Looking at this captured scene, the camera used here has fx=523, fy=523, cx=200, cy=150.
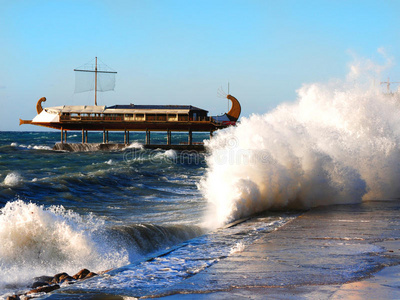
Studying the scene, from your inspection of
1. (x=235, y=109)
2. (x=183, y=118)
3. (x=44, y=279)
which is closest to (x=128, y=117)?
(x=183, y=118)

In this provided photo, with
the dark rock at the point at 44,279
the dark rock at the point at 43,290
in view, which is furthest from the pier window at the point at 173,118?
the dark rock at the point at 43,290

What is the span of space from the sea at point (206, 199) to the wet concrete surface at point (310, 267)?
12.4 inches

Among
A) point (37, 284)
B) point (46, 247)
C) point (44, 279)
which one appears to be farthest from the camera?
point (46, 247)

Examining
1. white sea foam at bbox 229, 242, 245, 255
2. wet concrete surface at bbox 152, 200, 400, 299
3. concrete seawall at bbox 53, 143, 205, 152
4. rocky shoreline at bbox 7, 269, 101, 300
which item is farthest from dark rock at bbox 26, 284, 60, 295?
concrete seawall at bbox 53, 143, 205, 152

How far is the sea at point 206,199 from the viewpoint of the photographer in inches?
269

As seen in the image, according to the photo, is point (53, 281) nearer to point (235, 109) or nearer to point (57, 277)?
point (57, 277)

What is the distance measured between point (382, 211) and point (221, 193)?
350 cm

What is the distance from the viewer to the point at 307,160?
550 inches

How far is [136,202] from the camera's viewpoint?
16.7 meters

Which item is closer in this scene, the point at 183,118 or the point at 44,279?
the point at 44,279

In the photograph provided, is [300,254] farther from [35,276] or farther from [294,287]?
[35,276]

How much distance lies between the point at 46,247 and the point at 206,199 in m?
8.71

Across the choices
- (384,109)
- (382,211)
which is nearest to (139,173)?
(384,109)

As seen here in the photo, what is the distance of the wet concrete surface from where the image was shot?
15.4 feet
